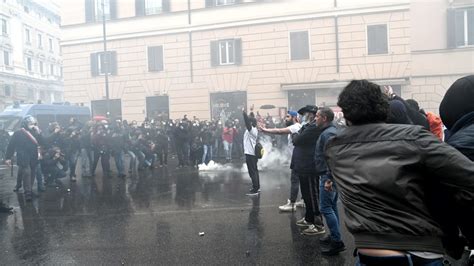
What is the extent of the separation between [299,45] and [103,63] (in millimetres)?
10679

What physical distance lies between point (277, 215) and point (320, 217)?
3.35 feet

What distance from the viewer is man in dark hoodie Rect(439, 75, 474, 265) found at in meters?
1.73

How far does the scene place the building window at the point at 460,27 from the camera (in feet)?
57.4

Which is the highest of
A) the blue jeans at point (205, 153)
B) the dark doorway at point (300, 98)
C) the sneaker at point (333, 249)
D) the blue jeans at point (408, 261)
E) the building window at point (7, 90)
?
the building window at point (7, 90)

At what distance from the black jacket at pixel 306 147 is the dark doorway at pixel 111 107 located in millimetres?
18763

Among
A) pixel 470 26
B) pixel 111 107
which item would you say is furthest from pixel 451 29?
pixel 111 107

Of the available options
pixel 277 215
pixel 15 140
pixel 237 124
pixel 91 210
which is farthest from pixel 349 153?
pixel 237 124

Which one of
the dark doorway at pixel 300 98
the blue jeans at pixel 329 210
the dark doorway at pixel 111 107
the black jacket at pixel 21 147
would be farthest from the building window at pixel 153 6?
the blue jeans at pixel 329 210

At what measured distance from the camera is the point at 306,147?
4.92 meters

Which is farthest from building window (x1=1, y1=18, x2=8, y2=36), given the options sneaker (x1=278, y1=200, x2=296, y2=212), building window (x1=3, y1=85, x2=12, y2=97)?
sneaker (x1=278, y1=200, x2=296, y2=212)

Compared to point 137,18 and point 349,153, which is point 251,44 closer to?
point 137,18

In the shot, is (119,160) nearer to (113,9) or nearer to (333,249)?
(333,249)

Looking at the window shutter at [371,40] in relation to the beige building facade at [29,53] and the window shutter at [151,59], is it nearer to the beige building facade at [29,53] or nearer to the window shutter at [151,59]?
the window shutter at [151,59]

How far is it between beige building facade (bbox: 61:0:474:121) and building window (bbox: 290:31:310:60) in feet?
0.16
